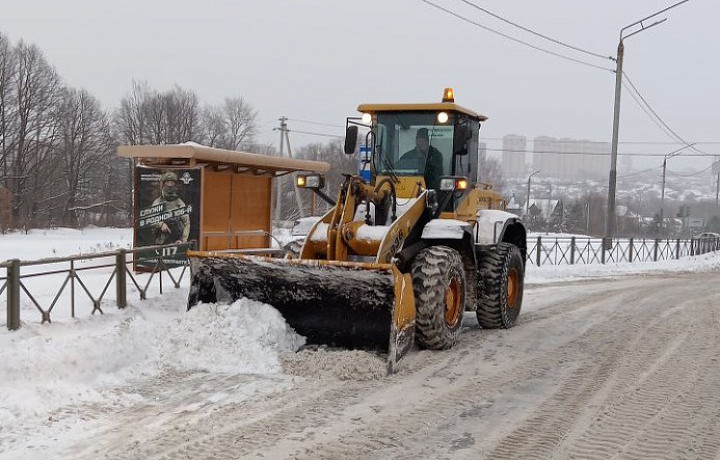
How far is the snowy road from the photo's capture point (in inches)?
182

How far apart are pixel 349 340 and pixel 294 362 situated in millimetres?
701

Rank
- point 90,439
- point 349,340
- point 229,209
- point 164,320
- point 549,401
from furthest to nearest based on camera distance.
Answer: point 229,209, point 164,320, point 349,340, point 549,401, point 90,439

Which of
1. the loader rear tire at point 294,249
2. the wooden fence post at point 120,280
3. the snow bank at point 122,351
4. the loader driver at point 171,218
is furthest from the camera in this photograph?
the loader driver at point 171,218

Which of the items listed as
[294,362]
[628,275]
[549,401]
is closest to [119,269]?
[294,362]

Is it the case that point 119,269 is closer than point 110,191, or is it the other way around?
point 119,269

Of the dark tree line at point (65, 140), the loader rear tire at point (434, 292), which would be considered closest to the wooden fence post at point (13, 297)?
the loader rear tire at point (434, 292)

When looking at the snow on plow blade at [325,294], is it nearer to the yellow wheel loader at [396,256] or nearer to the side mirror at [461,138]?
the yellow wheel loader at [396,256]

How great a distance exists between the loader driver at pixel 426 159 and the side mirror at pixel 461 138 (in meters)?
0.26

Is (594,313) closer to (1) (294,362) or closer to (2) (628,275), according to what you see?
(1) (294,362)

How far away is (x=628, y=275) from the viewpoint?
19.8 m

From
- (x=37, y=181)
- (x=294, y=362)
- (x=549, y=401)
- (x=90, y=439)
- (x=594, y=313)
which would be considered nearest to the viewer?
(x=90, y=439)

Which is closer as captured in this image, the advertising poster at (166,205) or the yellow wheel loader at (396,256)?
the yellow wheel loader at (396,256)

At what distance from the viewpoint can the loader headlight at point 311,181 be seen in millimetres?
8211

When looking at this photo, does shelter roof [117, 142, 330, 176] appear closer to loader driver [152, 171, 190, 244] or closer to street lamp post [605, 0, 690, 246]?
loader driver [152, 171, 190, 244]
